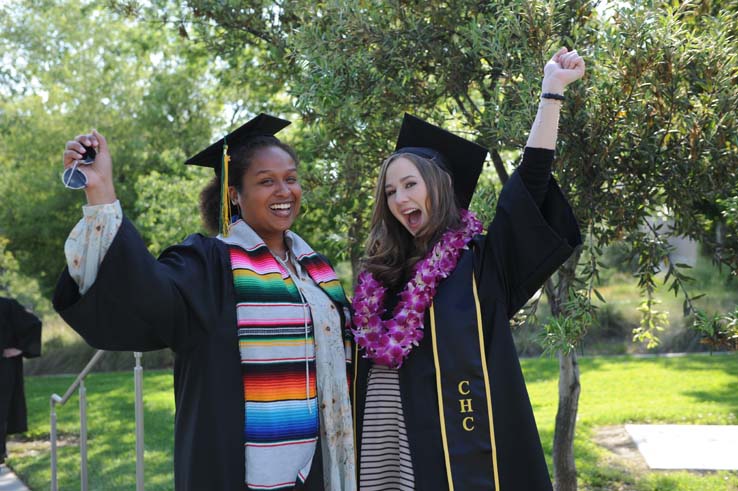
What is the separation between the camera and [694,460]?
6.47 metres

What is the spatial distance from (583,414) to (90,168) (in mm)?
7217

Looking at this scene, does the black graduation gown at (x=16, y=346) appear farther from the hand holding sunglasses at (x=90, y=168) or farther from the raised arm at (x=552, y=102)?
the raised arm at (x=552, y=102)

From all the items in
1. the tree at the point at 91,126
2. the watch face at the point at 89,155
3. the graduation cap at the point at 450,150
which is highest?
the tree at the point at 91,126

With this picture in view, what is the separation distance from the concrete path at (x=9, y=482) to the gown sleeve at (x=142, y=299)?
531 centimetres

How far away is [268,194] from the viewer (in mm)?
2762

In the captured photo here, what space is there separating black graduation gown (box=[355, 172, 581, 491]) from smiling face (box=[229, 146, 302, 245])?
605mm

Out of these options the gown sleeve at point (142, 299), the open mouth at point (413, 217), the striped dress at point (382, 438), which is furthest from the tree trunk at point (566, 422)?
the gown sleeve at point (142, 299)

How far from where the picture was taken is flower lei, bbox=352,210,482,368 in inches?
105

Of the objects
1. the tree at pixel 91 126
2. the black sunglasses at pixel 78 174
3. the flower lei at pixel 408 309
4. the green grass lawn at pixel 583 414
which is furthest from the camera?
the tree at pixel 91 126

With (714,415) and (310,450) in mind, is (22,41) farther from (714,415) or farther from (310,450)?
(310,450)

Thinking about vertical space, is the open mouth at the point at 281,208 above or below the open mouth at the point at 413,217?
above

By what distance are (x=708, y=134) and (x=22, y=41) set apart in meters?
17.5

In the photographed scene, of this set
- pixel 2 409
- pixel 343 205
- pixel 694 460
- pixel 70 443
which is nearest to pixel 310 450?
pixel 343 205

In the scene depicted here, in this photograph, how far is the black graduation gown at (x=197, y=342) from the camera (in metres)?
2.18
